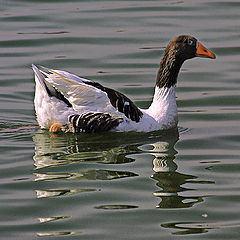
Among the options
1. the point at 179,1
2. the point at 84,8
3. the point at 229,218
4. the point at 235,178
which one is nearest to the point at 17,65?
the point at 84,8

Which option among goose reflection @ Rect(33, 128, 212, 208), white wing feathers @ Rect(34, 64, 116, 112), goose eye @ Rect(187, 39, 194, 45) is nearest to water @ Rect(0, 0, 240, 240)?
goose reflection @ Rect(33, 128, 212, 208)

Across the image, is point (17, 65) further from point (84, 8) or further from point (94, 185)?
point (94, 185)

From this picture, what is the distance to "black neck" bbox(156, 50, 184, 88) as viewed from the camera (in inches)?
468

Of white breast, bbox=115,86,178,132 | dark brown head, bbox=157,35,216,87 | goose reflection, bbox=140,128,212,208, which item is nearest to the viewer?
goose reflection, bbox=140,128,212,208

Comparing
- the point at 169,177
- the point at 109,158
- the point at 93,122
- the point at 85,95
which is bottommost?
the point at 169,177

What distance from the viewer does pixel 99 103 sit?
11523mm

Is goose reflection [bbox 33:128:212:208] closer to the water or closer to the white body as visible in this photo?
the water

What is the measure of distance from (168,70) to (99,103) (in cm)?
113

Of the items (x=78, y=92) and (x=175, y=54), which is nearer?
(x=78, y=92)

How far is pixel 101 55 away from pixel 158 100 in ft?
13.7

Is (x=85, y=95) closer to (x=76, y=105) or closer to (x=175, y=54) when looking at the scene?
(x=76, y=105)

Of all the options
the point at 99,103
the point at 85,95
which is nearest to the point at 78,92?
the point at 85,95

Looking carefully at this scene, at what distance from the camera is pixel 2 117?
12531 millimetres

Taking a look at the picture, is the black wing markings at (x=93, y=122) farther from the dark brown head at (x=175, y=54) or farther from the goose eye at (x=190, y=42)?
the goose eye at (x=190, y=42)
